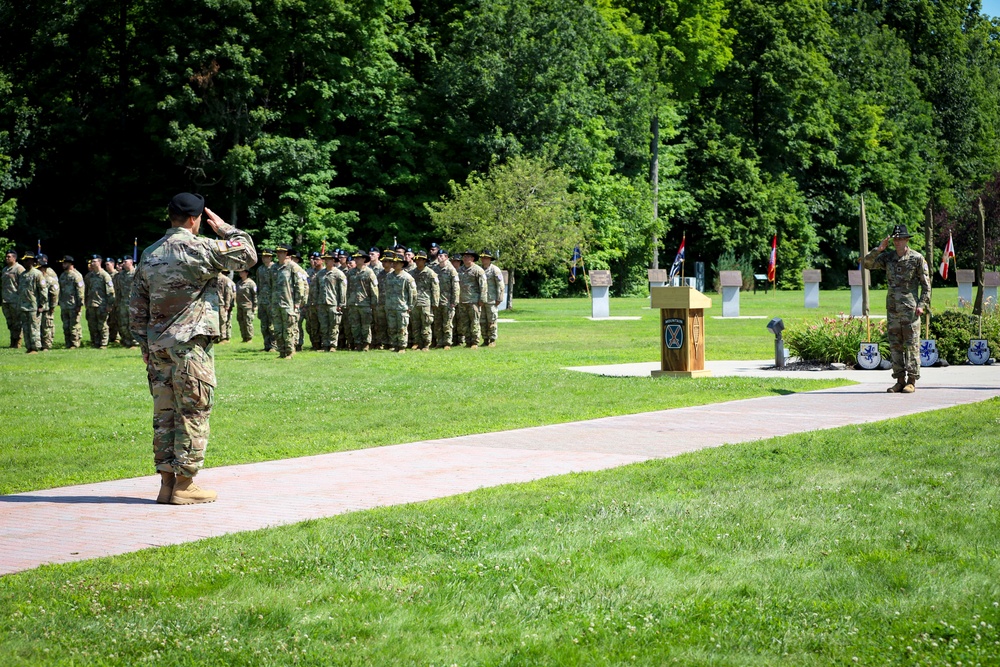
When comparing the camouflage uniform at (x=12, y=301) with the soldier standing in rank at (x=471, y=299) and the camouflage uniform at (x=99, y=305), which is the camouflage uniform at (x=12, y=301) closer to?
the camouflage uniform at (x=99, y=305)

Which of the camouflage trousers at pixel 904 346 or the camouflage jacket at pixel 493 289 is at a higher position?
the camouflage jacket at pixel 493 289

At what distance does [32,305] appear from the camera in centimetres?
2806

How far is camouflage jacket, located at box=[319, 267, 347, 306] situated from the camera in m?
26.9

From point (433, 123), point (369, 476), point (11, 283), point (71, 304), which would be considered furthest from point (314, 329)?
point (433, 123)

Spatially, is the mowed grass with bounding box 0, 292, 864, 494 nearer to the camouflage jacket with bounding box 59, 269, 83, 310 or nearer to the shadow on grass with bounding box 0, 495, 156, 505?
the shadow on grass with bounding box 0, 495, 156, 505

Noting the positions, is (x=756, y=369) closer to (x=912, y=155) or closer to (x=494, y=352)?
Answer: (x=494, y=352)

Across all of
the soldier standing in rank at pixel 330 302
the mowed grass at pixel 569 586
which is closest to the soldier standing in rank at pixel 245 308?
the soldier standing in rank at pixel 330 302

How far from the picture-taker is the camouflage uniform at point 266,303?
2622cm

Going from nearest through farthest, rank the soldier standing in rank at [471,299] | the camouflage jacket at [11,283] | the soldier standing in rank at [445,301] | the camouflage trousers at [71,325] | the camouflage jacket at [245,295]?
the soldier standing in rank at [445,301], the soldier standing in rank at [471,299], the camouflage jacket at [11,283], the camouflage trousers at [71,325], the camouflage jacket at [245,295]

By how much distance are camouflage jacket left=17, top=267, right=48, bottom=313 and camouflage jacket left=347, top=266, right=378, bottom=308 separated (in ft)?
23.1

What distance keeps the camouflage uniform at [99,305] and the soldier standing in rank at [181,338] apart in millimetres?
20756

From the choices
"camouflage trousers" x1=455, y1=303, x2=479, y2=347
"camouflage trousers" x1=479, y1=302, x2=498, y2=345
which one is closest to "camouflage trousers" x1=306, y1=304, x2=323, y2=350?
"camouflage trousers" x1=455, y1=303, x2=479, y2=347

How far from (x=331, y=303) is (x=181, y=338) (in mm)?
18246

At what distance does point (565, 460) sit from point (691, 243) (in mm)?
63440
